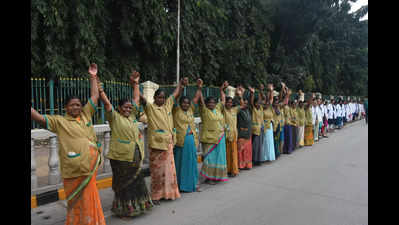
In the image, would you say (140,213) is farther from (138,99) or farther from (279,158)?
(279,158)

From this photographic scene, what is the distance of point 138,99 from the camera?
4.05 m

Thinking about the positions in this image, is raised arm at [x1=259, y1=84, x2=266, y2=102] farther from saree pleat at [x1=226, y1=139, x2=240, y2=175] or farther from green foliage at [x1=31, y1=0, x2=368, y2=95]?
green foliage at [x1=31, y1=0, x2=368, y2=95]

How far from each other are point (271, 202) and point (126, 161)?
2.31 metres

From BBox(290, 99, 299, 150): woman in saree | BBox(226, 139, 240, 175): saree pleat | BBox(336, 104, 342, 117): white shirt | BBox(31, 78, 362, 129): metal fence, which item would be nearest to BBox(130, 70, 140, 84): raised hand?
BBox(226, 139, 240, 175): saree pleat

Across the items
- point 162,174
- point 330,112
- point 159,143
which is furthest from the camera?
point 330,112

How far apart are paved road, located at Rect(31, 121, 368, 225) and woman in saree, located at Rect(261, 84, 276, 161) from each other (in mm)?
716

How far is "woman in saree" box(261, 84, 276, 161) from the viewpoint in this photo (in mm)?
7422

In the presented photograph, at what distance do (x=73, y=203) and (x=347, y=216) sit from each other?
11.6 ft

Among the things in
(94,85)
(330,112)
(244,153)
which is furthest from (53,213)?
(330,112)

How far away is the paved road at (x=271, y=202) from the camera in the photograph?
3.81m

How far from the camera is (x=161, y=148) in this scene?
14.5ft

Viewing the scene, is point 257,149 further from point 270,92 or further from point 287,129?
point 287,129

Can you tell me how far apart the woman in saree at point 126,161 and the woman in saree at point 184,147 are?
1119mm

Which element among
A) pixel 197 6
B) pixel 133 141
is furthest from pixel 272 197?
pixel 197 6
